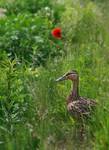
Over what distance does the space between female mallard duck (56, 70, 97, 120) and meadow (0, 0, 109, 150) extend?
0.12 metres

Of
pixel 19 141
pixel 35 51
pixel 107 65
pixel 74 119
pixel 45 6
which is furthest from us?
pixel 45 6

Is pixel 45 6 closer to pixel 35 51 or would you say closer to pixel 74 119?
pixel 35 51

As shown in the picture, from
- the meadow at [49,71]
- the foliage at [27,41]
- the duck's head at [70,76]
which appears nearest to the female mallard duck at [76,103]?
the duck's head at [70,76]

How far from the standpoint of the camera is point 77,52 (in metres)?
8.98

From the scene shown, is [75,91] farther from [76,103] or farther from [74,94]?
[76,103]

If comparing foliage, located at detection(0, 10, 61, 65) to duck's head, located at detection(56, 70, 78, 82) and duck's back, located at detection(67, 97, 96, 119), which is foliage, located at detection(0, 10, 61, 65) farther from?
duck's back, located at detection(67, 97, 96, 119)

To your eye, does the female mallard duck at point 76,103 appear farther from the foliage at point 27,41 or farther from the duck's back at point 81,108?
the foliage at point 27,41

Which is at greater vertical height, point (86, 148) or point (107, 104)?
point (107, 104)

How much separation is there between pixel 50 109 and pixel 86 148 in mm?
922

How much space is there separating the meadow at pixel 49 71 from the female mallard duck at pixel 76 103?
117 millimetres

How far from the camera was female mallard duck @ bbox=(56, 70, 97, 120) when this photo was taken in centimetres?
689

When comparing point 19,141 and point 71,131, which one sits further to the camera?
point 71,131

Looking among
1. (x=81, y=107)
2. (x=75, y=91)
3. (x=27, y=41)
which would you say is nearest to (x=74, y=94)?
(x=75, y=91)

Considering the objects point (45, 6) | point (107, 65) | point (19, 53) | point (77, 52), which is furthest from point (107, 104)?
point (45, 6)
